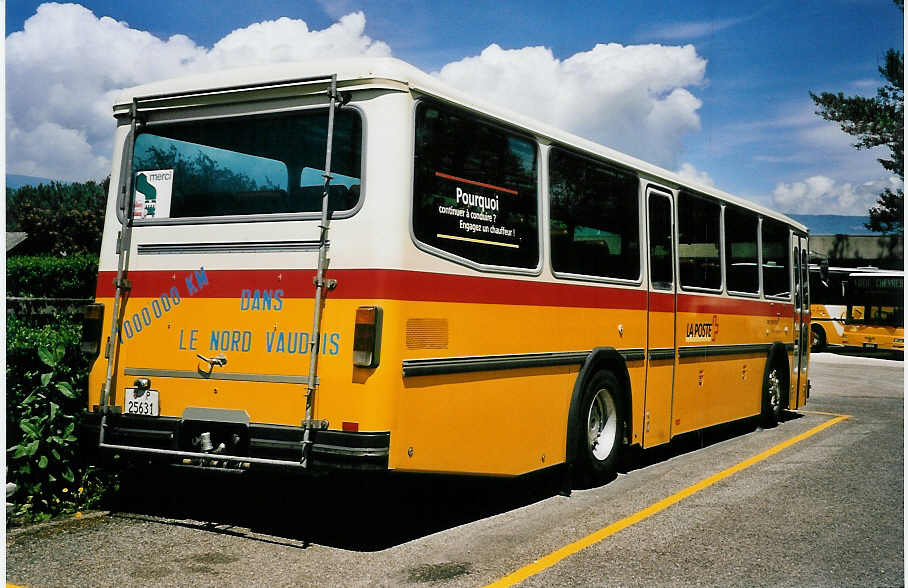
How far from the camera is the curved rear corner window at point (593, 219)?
7.39 meters

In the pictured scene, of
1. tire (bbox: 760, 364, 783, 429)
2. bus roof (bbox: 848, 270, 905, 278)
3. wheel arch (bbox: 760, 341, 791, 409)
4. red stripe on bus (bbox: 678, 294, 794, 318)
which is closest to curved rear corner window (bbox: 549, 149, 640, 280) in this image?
red stripe on bus (bbox: 678, 294, 794, 318)

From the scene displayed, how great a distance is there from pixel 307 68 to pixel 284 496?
341 cm

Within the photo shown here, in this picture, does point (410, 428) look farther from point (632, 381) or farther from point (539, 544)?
point (632, 381)

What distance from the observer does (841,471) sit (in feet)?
29.3

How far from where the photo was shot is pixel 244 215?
6.14 meters

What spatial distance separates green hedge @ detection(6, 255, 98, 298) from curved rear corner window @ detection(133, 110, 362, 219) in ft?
76.4

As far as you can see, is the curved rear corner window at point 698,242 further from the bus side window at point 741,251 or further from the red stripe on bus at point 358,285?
the red stripe on bus at point 358,285

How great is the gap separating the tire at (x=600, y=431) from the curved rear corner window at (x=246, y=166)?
10.1ft

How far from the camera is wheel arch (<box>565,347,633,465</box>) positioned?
7496 millimetres

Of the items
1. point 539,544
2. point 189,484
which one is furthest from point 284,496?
point 539,544

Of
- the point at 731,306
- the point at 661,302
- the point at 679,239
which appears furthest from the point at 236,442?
the point at 731,306

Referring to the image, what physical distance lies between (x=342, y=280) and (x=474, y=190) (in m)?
1.25

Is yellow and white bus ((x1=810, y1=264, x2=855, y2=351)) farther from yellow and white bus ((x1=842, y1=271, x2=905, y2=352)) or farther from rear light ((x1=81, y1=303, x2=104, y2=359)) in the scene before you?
rear light ((x1=81, y1=303, x2=104, y2=359))

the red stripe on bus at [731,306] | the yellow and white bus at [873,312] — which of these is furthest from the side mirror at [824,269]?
the yellow and white bus at [873,312]
